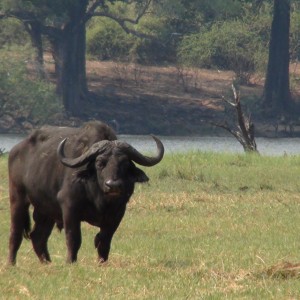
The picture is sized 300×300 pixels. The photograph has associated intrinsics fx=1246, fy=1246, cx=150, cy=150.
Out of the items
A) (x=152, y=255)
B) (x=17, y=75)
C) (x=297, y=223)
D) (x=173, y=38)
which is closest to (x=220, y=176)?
(x=297, y=223)

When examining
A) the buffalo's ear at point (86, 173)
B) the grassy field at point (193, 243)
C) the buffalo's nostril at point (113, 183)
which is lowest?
the grassy field at point (193, 243)

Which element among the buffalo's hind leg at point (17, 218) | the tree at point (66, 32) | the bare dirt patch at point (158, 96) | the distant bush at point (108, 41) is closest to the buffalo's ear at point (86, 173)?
the buffalo's hind leg at point (17, 218)

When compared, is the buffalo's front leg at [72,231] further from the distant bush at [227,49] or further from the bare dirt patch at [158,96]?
the distant bush at [227,49]

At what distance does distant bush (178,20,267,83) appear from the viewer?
172 ft

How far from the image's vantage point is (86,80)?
50.9m

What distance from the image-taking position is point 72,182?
1045 cm

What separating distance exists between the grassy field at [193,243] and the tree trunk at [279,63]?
27.8 meters

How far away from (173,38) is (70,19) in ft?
28.0

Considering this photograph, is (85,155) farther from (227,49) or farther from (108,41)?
(108,41)

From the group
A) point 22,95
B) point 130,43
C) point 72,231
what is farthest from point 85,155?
point 130,43

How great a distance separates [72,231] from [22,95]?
30764 mm

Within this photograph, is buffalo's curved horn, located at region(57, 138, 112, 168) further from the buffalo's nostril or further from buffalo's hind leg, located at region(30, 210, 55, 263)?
buffalo's hind leg, located at region(30, 210, 55, 263)

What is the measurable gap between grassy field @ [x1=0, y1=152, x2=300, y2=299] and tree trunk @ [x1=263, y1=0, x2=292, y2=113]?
91.4 feet

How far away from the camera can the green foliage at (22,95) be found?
134 feet
